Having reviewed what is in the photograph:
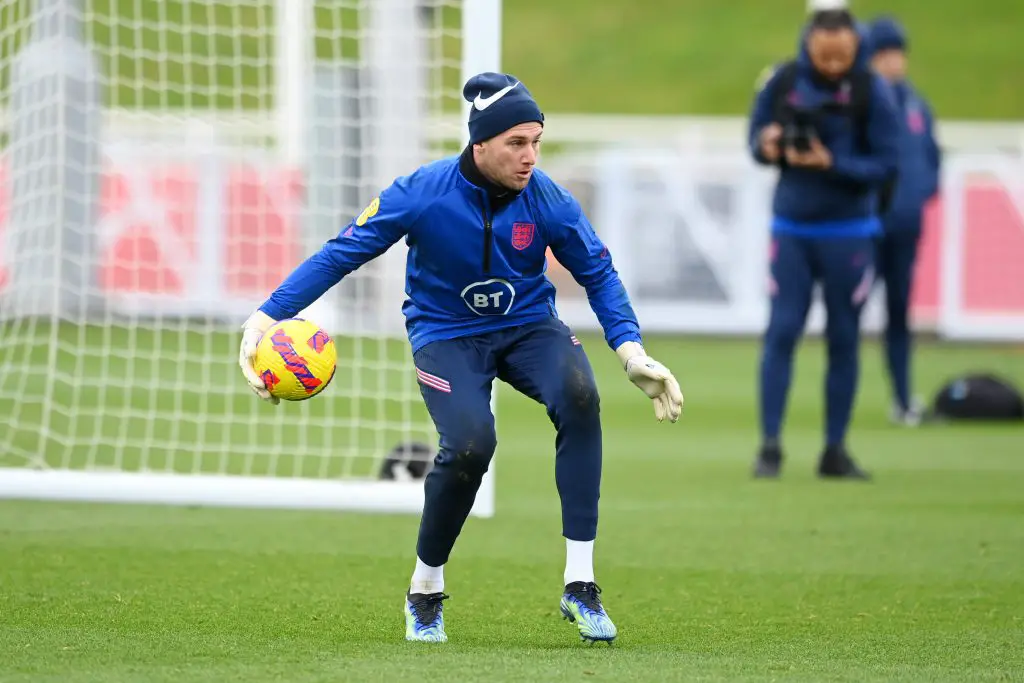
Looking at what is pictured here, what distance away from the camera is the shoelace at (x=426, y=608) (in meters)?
5.13

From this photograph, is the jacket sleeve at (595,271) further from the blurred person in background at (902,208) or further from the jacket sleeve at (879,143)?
the blurred person in background at (902,208)

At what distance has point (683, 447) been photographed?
10.4 meters

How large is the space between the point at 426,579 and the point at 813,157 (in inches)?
164

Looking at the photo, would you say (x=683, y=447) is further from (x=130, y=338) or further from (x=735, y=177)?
(x=735, y=177)

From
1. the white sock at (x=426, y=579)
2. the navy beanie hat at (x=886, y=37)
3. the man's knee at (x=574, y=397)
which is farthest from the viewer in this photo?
the navy beanie hat at (x=886, y=37)

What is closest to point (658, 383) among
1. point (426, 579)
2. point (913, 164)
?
point (426, 579)

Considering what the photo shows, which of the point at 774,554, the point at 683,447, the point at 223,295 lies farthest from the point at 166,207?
the point at 774,554

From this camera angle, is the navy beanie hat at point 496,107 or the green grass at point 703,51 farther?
the green grass at point 703,51

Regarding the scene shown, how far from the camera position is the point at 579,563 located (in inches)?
201

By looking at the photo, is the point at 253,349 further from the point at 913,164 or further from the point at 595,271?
the point at 913,164

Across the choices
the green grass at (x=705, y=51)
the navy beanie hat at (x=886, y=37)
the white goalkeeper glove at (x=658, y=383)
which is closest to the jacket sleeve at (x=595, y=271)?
the white goalkeeper glove at (x=658, y=383)

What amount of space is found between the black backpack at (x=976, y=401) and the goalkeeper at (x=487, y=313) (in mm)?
7237

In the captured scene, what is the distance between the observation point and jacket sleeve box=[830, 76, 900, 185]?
8664 millimetres

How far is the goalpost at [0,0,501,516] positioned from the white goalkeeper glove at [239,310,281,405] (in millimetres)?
2786
